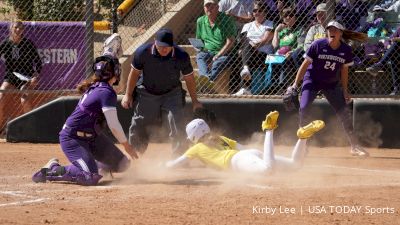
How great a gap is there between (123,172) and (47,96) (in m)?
5.05

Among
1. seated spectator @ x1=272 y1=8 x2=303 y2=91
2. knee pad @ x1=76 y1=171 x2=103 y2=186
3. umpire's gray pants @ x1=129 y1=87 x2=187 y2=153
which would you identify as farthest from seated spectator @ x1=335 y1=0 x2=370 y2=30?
knee pad @ x1=76 y1=171 x2=103 y2=186

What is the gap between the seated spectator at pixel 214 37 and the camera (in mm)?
14297

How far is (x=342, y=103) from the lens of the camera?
1202 centimetres

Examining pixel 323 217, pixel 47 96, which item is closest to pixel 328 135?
pixel 47 96

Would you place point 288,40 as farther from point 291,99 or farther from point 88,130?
point 88,130

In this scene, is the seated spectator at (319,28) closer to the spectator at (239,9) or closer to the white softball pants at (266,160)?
the spectator at (239,9)

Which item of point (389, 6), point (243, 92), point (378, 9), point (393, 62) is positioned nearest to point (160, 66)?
point (243, 92)

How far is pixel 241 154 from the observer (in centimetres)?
944

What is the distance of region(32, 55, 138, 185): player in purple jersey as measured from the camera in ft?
30.2

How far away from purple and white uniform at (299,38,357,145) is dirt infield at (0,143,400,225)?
1.02m

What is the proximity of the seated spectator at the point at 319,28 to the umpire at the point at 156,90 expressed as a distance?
125 inches

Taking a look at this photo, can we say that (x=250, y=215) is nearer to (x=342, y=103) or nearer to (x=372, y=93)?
(x=342, y=103)

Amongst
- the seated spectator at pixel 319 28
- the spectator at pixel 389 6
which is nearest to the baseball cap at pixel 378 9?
the spectator at pixel 389 6

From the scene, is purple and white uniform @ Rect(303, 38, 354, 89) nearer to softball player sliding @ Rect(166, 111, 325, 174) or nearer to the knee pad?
softball player sliding @ Rect(166, 111, 325, 174)
